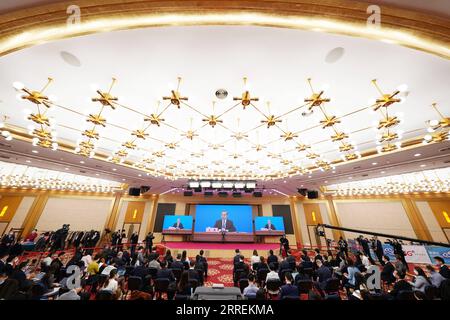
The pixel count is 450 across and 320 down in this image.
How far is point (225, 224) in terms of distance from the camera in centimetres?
1457

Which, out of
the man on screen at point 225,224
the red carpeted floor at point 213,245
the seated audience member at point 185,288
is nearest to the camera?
the seated audience member at point 185,288

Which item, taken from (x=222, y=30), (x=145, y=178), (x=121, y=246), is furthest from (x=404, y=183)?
(x=121, y=246)

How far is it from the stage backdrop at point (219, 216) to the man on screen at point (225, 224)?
0.25 m

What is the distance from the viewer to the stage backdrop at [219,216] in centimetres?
1459

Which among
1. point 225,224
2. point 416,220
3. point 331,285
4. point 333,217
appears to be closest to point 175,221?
point 225,224

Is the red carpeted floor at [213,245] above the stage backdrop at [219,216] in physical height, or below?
below

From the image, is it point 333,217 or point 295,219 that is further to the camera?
point 295,219

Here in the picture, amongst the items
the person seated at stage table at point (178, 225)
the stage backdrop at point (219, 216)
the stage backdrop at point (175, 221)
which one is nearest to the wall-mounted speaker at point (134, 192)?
the stage backdrop at point (175, 221)

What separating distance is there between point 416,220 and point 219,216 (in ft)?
52.1

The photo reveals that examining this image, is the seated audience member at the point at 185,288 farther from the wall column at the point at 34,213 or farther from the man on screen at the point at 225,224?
the wall column at the point at 34,213

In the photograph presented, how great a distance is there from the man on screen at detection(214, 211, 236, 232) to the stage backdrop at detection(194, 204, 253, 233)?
0.81 feet

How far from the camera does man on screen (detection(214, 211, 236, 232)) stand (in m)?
14.4

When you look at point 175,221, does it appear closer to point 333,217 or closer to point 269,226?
point 269,226
